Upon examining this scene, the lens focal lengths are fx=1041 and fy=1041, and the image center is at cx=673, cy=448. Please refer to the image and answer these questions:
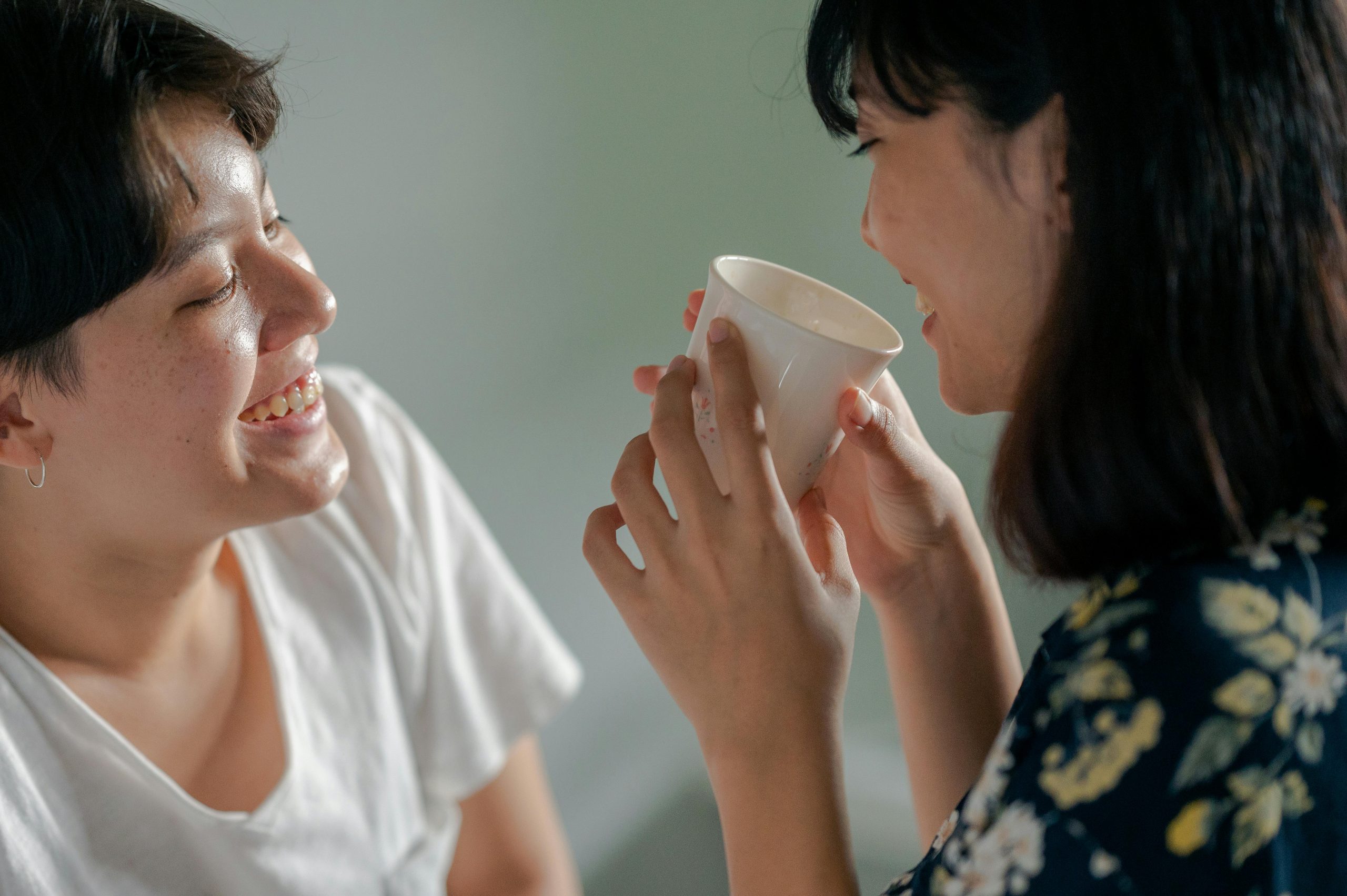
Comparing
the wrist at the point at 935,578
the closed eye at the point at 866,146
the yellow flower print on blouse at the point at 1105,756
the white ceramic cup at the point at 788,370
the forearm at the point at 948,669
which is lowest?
the forearm at the point at 948,669

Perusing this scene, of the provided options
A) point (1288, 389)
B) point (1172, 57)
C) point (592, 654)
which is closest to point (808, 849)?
point (1288, 389)

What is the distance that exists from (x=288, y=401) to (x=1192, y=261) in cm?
72


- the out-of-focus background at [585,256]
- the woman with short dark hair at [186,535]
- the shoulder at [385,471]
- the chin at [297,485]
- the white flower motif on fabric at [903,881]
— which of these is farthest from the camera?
the out-of-focus background at [585,256]

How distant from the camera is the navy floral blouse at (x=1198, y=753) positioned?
0.53 metres

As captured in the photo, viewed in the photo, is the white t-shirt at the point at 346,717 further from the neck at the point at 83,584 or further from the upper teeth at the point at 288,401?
the upper teeth at the point at 288,401

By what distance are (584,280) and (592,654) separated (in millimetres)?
589

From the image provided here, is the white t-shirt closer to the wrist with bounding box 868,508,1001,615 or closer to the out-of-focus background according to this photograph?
the out-of-focus background

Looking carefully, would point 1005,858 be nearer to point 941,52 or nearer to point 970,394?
point 970,394

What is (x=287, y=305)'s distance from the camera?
866 mm

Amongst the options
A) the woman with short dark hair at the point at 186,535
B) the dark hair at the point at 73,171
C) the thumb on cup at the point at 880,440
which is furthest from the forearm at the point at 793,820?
the dark hair at the point at 73,171

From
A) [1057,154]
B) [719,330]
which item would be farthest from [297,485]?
[1057,154]

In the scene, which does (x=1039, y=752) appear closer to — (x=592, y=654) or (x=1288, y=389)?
(x=1288, y=389)

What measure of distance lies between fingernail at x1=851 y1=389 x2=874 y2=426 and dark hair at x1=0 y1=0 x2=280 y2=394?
531 millimetres

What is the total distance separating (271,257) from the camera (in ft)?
2.85
